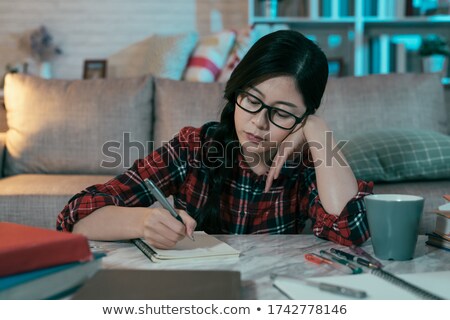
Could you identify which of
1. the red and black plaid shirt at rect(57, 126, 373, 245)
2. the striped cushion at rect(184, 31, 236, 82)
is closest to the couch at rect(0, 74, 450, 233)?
the striped cushion at rect(184, 31, 236, 82)

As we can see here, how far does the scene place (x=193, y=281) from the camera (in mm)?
707

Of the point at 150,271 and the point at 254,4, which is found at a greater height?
the point at 254,4

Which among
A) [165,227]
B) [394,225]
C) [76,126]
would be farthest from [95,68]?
[394,225]

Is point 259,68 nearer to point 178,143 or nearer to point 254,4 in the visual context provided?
point 178,143

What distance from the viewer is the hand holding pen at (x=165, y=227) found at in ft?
2.97

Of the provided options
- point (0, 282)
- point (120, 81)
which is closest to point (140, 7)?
point (120, 81)

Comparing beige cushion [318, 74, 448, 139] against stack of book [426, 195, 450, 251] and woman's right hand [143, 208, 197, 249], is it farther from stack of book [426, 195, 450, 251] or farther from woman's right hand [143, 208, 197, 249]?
woman's right hand [143, 208, 197, 249]

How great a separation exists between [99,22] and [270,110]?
2.75m

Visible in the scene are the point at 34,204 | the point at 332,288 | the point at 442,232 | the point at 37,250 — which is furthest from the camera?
the point at 34,204

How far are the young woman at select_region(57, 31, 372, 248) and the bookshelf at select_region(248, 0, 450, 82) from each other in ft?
7.26

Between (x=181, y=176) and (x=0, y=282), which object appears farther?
(x=181, y=176)

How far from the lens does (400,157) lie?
2.24 m

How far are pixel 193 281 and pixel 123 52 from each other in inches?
125

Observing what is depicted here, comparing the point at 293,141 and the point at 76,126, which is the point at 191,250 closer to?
the point at 293,141
